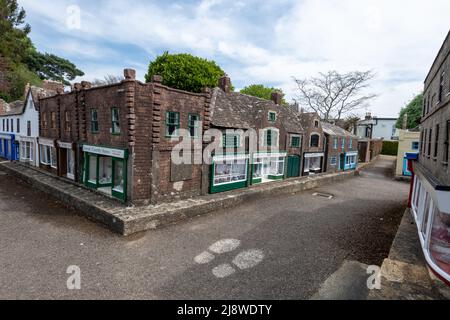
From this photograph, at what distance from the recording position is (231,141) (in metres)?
17.2

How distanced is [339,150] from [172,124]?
24.8m

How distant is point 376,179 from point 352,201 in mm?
14353

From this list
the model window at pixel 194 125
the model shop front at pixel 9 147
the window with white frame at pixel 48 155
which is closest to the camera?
the model window at pixel 194 125

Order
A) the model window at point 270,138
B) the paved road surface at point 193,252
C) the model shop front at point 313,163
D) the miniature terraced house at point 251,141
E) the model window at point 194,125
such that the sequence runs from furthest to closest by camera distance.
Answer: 1. the model shop front at point 313,163
2. the model window at point 270,138
3. the miniature terraced house at point 251,141
4. the model window at point 194,125
5. the paved road surface at point 193,252

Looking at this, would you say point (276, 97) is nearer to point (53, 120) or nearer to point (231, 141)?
point (231, 141)

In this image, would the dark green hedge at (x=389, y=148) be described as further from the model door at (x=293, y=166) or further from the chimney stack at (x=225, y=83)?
the chimney stack at (x=225, y=83)

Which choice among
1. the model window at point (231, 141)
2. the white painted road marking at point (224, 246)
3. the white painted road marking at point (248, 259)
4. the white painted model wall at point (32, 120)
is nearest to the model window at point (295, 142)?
the model window at point (231, 141)

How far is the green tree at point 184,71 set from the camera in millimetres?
26953

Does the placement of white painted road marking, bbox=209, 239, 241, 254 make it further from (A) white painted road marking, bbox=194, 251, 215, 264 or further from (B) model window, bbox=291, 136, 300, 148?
(B) model window, bbox=291, 136, 300, 148

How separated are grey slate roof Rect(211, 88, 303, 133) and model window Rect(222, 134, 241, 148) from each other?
716 millimetres

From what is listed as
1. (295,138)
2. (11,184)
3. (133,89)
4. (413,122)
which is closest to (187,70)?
(295,138)

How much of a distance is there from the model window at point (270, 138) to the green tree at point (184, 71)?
11.3m
